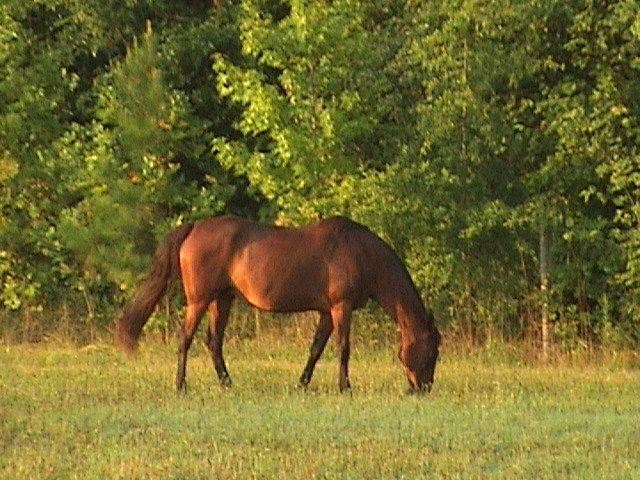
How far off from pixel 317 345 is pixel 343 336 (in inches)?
16.6

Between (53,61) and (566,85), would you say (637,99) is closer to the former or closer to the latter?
(566,85)

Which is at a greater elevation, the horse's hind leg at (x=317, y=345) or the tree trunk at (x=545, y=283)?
the tree trunk at (x=545, y=283)

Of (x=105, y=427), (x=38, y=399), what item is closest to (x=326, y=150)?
(x=38, y=399)

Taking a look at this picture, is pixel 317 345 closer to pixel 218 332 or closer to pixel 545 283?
pixel 218 332

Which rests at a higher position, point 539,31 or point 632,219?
point 539,31

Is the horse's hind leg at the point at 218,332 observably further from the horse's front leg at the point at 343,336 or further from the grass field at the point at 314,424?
the horse's front leg at the point at 343,336

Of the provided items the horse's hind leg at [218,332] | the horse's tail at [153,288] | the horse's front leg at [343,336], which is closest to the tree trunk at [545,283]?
the horse's front leg at [343,336]

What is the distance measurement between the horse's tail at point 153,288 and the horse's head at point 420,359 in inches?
100

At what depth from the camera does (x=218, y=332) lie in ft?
51.6

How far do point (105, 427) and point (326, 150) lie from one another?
9.00m

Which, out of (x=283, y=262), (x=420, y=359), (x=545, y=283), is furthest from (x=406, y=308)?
(x=545, y=283)

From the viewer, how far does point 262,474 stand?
9.66 m

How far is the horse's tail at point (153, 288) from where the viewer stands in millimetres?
15836

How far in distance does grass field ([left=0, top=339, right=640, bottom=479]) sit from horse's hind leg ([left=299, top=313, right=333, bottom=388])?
7.9 inches
